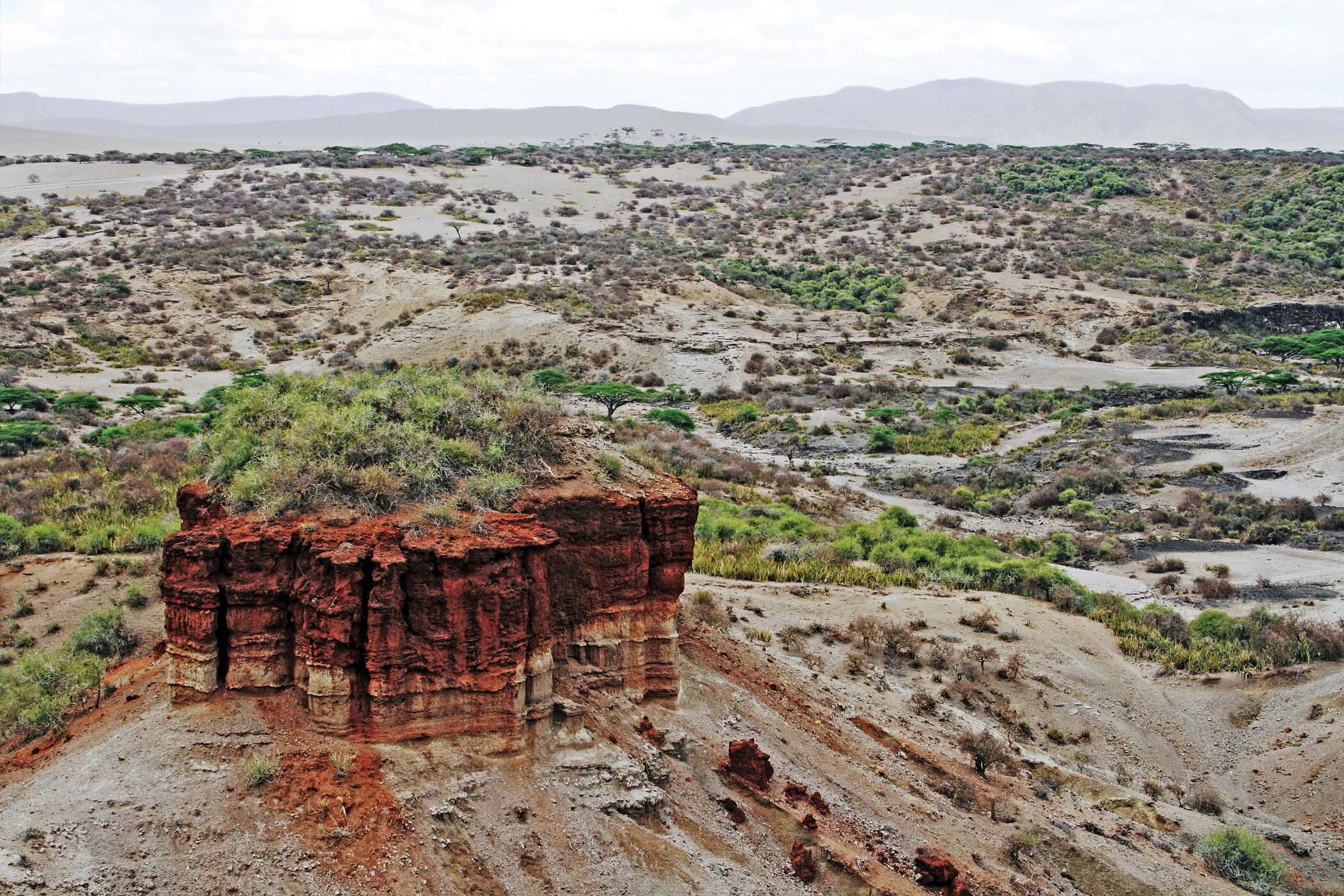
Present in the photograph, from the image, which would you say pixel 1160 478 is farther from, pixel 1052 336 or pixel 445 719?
pixel 445 719

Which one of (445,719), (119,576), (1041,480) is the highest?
(445,719)

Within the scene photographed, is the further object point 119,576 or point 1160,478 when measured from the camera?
point 1160,478

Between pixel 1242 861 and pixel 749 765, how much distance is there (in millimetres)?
6878

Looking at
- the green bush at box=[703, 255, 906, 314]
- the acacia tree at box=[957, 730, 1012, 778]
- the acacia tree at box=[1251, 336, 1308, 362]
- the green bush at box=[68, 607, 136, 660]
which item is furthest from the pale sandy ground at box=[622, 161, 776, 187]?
the acacia tree at box=[957, 730, 1012, 778]

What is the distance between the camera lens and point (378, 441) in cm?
859

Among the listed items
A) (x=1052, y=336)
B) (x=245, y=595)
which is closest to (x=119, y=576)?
(x=245, y=595)

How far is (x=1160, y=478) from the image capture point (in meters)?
32.4

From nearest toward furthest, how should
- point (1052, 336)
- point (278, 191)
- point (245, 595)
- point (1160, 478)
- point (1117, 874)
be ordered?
point (245, 595), point (1117, 874), point (1160, 478), point (1052, 336), point (278, 191)

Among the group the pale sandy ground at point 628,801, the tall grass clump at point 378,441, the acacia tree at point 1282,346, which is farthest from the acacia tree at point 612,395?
the acacia tree at point 1282,346

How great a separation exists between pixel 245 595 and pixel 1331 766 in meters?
14.4

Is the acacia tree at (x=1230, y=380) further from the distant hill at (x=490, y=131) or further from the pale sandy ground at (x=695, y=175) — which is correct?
the distant hill at (x=490, y=131)

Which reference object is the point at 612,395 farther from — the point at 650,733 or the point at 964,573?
the point at 650,733

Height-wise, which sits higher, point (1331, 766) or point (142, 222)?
point (142, 222)

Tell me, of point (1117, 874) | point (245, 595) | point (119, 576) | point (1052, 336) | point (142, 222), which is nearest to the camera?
point (245, 595)
